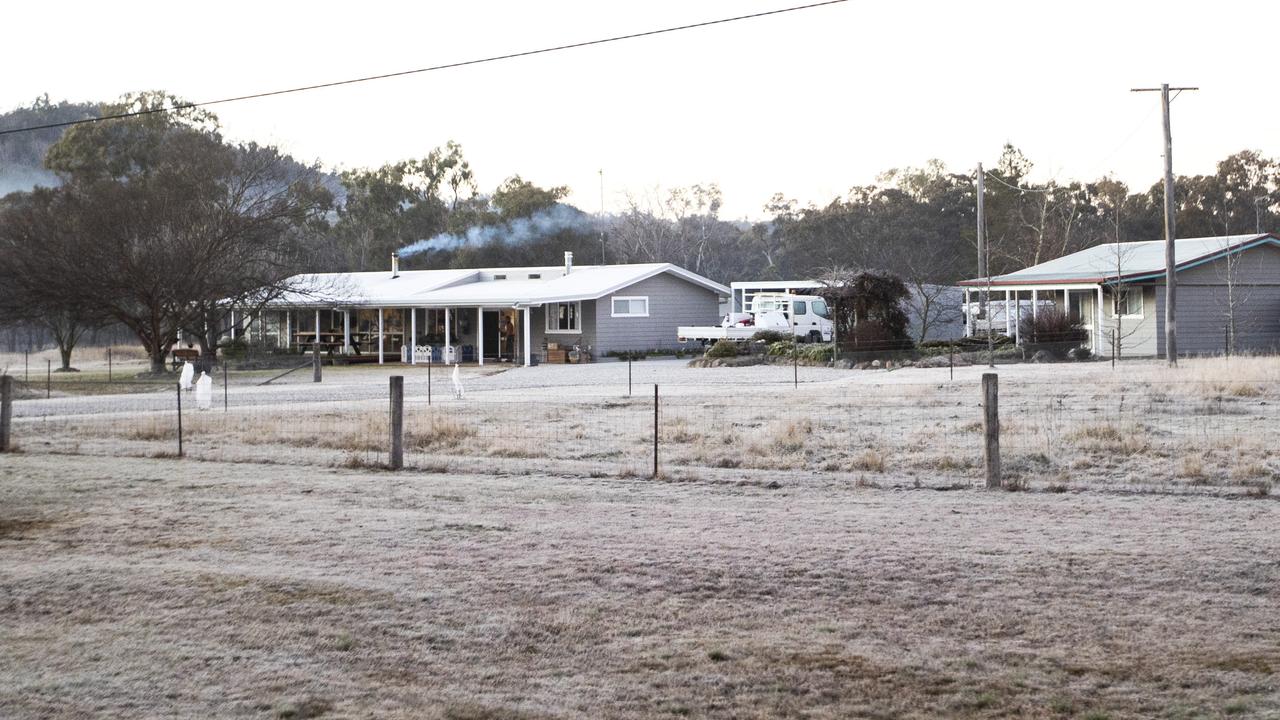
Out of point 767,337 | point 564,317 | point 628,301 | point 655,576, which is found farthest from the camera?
point 628,301

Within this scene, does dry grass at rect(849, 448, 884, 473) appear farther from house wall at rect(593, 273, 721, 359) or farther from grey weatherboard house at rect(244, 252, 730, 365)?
house wall at rect(593, 273, 721, 359)

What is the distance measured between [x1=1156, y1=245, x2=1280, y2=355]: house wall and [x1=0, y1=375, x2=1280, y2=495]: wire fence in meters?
15.4

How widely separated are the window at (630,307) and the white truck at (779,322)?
70.1 inches

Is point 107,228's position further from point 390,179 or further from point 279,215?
point 390,179

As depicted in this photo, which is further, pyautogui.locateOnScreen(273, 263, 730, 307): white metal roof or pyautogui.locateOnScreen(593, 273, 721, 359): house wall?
pyautogui.locateOnScreen(593, 273, 721, 359): house wall

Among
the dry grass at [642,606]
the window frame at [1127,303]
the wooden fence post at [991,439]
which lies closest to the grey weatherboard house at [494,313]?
the window frame at [1127,303]

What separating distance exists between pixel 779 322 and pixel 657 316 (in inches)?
197

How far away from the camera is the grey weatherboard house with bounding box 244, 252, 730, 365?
1868 inches

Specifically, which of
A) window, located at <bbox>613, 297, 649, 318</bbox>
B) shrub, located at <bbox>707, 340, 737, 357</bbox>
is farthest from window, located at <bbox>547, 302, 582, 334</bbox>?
shrub, located at <bbox>707, 340, 737, 357</bbox>

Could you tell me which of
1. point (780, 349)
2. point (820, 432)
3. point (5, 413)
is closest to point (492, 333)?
point (780, 349)

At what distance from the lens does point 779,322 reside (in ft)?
155

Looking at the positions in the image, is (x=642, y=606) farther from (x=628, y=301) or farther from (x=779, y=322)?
(x=628, y=301)

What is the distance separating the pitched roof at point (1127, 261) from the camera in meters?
38.3

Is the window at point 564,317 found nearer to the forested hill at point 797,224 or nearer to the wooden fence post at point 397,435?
the forested hill at point 797,224
